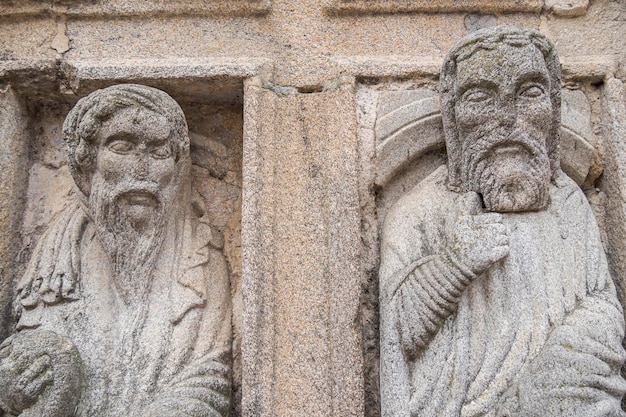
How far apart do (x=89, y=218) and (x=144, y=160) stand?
0.44 metres

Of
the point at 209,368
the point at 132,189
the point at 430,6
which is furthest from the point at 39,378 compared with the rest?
the point at 430,6

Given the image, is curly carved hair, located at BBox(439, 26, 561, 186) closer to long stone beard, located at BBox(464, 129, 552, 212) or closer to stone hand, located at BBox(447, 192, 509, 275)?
long stone beard, located at BBox(464, 129, 552, 212)

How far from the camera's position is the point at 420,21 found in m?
3.41

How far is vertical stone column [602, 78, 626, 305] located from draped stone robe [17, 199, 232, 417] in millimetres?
1641

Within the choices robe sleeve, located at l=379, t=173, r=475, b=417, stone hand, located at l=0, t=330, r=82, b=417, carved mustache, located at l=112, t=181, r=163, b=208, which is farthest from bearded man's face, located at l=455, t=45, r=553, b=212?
stone hand, located at l=0, t=330, r=82, b=417

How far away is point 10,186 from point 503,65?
2169 mm

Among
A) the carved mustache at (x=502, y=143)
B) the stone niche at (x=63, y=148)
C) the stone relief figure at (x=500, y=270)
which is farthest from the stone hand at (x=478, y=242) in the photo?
the stone niche at (x=63, y=148)

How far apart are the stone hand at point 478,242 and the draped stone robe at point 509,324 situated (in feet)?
0.14

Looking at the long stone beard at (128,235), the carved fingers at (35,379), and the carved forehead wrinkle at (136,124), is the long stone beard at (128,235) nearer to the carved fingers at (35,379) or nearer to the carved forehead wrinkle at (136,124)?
the carved forehead wrinkle at (136,124)

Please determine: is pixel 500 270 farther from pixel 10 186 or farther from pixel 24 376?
pixel 10 186

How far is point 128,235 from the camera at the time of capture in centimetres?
301

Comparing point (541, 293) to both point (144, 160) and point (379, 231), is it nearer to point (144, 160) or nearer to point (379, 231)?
point (379, 231)

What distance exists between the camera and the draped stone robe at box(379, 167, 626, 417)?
96.7 inches

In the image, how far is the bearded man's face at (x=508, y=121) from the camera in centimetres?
279
